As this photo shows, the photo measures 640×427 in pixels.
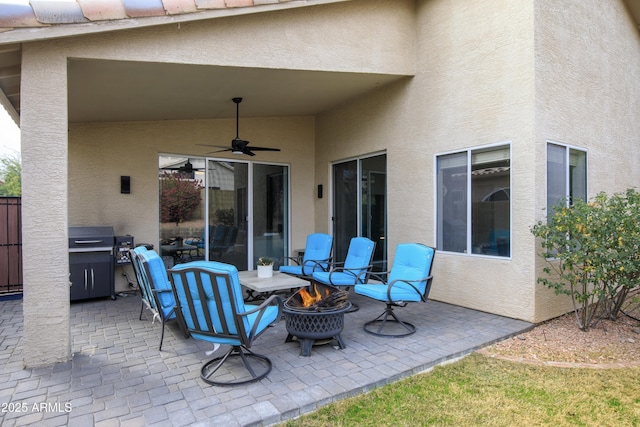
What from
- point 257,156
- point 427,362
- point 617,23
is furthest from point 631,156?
point 257,156

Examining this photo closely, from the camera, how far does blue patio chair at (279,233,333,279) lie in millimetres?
6453

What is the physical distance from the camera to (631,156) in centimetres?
672

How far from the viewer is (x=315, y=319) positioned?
11.9 ft

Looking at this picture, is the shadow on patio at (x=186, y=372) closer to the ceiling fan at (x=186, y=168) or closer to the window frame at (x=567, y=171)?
the window frame at (x=567, y=171)

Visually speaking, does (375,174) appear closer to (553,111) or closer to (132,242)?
(553,111)

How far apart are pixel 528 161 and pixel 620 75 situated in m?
3.42

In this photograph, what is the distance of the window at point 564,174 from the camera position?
4.91 m

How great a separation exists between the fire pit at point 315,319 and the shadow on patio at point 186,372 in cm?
17

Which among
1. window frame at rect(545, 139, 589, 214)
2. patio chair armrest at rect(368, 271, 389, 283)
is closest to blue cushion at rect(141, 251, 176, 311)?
patio chair armrest at rect(368, 271, 389, 283)

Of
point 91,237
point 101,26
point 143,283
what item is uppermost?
point 101,26

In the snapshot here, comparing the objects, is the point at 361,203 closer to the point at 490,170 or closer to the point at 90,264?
the point at 490,170

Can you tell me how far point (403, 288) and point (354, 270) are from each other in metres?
1.07

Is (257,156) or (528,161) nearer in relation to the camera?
(528,161)

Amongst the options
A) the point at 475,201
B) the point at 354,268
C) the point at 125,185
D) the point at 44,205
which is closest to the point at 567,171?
the point at 475,201
